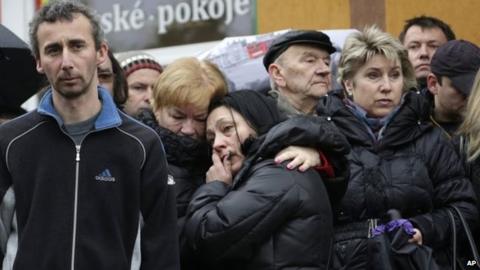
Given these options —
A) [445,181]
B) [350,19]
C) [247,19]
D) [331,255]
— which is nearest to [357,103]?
[445,181]

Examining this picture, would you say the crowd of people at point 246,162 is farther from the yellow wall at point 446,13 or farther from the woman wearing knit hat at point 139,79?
the yellow wall at point 446,13

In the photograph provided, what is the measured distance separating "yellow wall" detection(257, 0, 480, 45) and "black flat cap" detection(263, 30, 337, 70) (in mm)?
2525

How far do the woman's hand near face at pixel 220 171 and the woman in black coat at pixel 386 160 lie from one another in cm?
51

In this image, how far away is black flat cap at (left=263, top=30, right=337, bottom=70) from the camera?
5.18 metres

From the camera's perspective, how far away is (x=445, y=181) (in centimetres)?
498

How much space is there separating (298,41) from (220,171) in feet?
2.81

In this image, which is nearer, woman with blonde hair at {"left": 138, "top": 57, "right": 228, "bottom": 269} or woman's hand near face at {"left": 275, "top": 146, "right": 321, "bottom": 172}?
woman's hand near face at {"left": 275, "top": 146, "right": 321, "bottom": 172}

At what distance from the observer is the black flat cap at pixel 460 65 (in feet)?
18.2

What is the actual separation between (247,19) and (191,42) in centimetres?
52

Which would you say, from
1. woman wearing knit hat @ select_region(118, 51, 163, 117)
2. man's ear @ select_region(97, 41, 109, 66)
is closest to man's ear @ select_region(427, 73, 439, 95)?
woman wearing knit hat @ select_region(118, 51, 163, 117)

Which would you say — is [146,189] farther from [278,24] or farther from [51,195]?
[278,24]

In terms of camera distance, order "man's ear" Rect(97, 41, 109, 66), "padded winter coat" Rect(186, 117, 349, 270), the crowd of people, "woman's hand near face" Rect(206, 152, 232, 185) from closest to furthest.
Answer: the crowd of people
"man's ear" Rect(97, 41, 109, 66)
"padded winter coat" Rect(186, 117, 349, 270)
"woman's hand near face" Rect(206, 152, 232, 185)

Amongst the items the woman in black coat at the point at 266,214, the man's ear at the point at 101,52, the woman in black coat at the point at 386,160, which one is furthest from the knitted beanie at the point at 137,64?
the man's ear at the point at 101,52

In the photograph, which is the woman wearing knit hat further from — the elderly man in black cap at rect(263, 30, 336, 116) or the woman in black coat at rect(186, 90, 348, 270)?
A: the woman in black coat at rect(186, 90, 348, 270)
